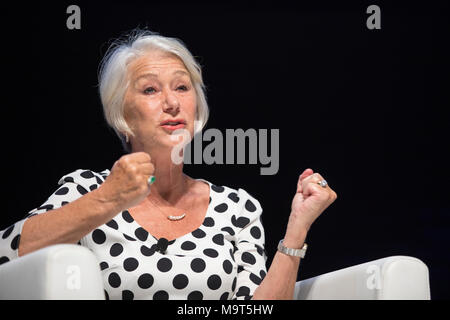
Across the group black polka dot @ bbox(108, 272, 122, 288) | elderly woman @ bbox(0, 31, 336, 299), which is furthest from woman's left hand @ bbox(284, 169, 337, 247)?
black polka dot @ bbox(108, 272, 122, 288)

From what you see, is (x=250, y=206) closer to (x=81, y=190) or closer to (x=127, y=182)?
(x=81, y=190)

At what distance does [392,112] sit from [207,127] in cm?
78

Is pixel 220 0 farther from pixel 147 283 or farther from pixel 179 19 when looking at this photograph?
pixel 147 283

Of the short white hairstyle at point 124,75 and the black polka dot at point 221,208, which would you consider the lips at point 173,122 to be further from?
the black polka dot at point 221,208

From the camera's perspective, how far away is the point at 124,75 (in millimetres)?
1864

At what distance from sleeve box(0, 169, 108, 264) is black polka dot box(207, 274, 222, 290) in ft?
1.43

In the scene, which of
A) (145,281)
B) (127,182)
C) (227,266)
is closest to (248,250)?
(227,266)

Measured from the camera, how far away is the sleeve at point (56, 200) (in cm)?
143

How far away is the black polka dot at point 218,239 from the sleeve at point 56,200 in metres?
0.38

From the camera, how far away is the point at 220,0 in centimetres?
245

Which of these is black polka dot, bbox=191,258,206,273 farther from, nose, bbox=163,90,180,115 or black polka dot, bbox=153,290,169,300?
nose, bbox=163,90,180,115

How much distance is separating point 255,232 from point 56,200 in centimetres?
61

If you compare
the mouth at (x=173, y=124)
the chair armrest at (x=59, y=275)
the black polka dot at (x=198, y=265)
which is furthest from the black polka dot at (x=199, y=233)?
the chair armrest at (x=59, y=275)
